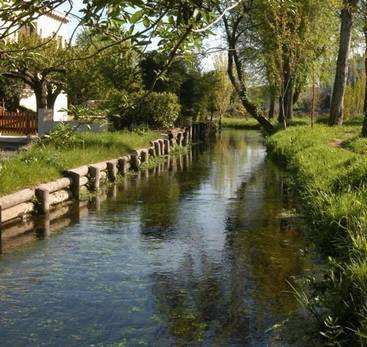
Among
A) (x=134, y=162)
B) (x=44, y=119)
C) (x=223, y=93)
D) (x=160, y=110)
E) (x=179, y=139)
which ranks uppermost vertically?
(x=223, y=93)

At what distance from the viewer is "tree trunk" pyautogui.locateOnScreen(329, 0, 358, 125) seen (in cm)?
2977

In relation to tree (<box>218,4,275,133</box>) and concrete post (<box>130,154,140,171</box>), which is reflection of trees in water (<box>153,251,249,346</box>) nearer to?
concrete post (<box>130,154,140,171</box>)

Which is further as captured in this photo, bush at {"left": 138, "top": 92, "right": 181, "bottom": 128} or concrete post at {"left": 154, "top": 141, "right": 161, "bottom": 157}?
bush at {"left": 138, "top": 92, "right": 181, "bottom": 128}

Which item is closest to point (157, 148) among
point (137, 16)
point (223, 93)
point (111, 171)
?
point (111, 171)

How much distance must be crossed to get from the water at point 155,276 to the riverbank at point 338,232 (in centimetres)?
47

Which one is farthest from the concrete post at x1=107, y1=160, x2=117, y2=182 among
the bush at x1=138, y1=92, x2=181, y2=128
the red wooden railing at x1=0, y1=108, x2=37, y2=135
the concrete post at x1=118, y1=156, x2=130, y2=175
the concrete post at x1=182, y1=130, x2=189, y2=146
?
the concrete post at x1=182, y1=130, x2=189, y2=146

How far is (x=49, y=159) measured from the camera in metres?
14.7

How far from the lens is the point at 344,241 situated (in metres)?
7.94

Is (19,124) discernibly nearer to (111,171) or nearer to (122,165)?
(122,165)

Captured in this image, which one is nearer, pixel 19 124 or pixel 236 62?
pixel 19 124

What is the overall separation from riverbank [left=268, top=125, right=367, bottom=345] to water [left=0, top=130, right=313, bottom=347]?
1.54ft

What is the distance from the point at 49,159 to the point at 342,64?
2051cm

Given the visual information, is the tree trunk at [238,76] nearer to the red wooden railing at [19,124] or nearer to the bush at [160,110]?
the bush at [160,110]

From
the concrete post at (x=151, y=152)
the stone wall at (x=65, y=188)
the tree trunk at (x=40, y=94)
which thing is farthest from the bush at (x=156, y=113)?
the stone wall at (x=65, y=188)
